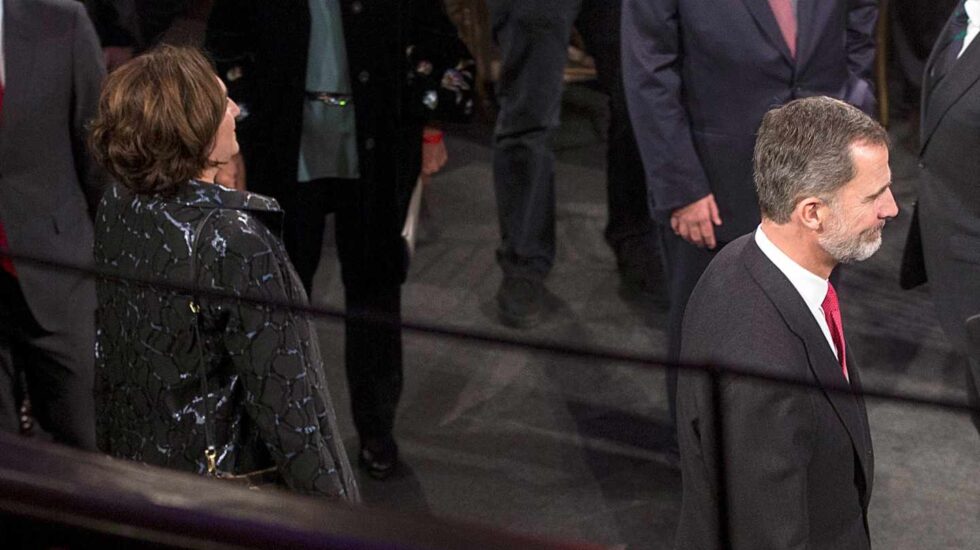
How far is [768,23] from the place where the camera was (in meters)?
3.20

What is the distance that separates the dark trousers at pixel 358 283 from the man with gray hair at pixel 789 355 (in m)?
1.33

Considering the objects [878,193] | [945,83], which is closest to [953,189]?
[945,83]

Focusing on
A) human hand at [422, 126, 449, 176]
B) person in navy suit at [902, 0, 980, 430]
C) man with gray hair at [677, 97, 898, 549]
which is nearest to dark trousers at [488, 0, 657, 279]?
human hand at [422, 126, 449, 176]

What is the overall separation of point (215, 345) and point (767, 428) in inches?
32.2

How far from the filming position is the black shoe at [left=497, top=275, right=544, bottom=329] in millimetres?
4430

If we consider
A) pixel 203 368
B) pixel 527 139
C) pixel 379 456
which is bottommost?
pixel 379 456

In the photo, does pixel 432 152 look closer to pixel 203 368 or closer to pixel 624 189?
pixel 624 189

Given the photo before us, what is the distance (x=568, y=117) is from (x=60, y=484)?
14.9 feet

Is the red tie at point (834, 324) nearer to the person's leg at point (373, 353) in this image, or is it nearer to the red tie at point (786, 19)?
the red tie at point (786, 19)

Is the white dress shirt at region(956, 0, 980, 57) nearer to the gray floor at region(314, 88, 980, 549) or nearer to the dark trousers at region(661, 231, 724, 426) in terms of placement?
the dark trousers at region(661, 231, 724, 426)

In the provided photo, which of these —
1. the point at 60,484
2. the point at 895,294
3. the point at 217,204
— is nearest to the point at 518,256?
the point at 895,294

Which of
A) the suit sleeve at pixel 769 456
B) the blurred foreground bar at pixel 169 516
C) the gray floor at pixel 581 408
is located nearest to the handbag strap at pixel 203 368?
the blurred foreground bar at pixel 169 516

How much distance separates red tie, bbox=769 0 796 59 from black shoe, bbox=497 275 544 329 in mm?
1422

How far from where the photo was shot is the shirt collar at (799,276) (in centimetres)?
229
